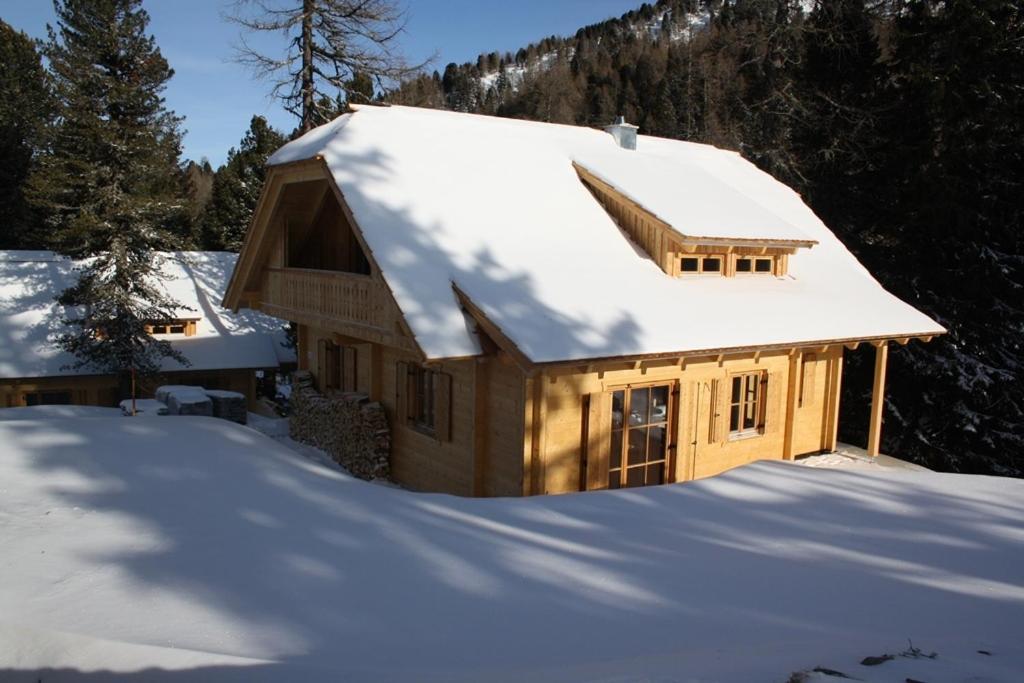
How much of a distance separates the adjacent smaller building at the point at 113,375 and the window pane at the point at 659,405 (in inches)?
545

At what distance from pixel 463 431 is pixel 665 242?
489 cm

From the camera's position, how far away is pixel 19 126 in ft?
116

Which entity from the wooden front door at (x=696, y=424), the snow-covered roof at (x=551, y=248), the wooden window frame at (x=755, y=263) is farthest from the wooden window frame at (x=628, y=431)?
the wooden window frame at (x=755, y=263)

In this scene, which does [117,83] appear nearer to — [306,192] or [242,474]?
[306,192]

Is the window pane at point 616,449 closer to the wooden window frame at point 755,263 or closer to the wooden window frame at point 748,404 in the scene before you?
the wooden window frame at point 748,404

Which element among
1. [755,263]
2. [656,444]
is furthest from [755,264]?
[656,444]

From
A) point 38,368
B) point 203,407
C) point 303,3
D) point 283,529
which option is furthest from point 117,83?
point 283,529

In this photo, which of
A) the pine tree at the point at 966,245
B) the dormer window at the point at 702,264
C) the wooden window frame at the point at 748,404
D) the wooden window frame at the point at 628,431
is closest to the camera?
the wooden window frame at the point at 628,431

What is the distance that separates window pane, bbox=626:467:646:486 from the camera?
39.1 ft

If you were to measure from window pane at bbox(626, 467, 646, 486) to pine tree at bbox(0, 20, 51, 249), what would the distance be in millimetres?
28340

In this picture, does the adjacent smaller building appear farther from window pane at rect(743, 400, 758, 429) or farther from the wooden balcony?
window pane at rect(743, 400, 758, 429)

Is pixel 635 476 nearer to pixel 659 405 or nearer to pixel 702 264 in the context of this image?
pixel 659 405

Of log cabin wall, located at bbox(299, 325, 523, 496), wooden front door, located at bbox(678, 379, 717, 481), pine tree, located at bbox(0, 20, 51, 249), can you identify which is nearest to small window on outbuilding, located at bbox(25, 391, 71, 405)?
pine tree, located at bbox(0, 20, 51, 249)

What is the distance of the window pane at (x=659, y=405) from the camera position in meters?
11.8
